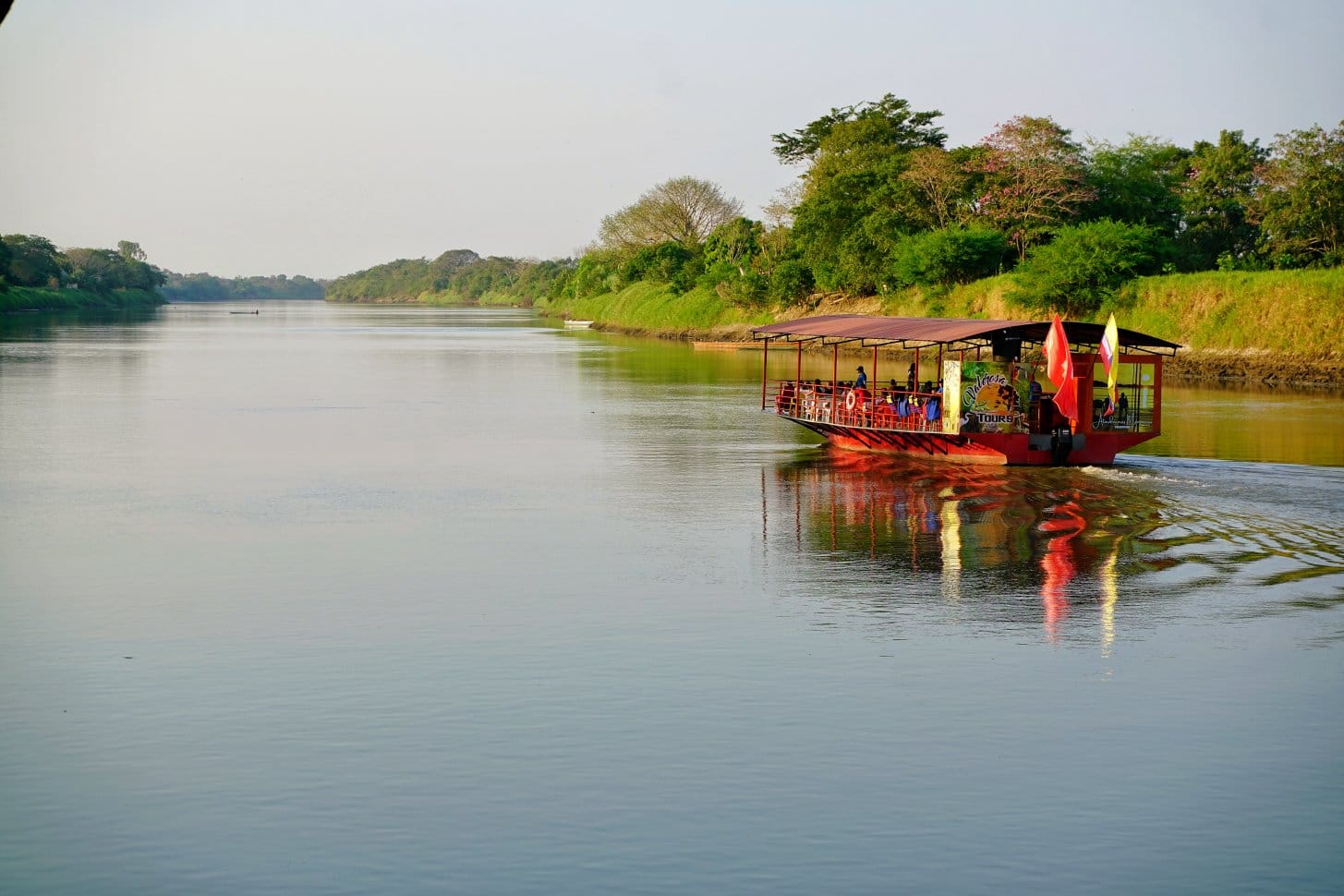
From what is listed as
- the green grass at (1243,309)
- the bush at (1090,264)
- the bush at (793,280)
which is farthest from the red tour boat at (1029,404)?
the bush at (793,280)

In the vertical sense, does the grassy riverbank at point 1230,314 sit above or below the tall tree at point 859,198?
below

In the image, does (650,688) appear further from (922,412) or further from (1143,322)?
(1143,322)

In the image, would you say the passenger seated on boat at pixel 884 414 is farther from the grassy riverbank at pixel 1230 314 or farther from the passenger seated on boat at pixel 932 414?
the grassy riverbank at pixel 1230 314

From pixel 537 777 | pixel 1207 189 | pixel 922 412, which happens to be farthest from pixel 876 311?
pixel 537 777

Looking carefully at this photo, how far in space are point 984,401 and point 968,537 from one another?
25.9 feet

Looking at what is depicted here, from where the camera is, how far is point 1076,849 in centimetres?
1007

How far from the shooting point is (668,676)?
14.2m

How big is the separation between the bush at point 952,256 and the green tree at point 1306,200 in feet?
45.6

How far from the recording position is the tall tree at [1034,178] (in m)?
69.4

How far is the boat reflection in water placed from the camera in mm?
17500

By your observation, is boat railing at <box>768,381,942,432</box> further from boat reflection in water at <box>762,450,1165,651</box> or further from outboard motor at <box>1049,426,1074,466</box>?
outboard motor at <box>1049,426,1074,466</box>

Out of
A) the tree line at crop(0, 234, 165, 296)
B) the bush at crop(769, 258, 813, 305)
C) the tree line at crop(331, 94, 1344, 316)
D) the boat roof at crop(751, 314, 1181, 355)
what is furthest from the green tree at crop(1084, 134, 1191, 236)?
the tree line at crop(0, 234, 165, 296)

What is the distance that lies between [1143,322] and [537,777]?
5462 cm

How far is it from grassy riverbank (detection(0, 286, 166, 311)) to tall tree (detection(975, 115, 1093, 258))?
3951 inches
